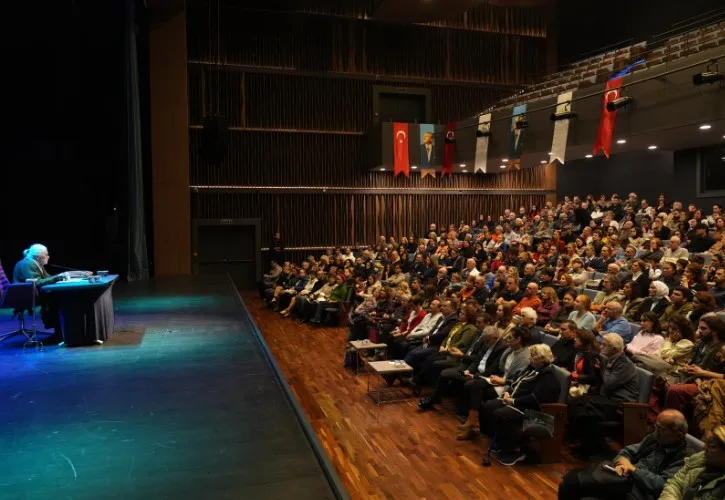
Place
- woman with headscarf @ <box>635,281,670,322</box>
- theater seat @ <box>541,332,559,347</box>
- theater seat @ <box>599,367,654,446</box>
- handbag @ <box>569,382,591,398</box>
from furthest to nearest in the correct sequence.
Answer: woman with headscarf @ <box>635,281,670,322</box>
theater seat @ <box>541,332,559,347</box>
handbag @ <box>569,382,591,398</box>
theater seat @ <box>599,367,654,446</box>

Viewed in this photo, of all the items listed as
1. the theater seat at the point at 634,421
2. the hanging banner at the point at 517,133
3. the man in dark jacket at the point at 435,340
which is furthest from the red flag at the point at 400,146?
the theater seat at the point at 634,421

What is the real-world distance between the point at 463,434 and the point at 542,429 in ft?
2.56

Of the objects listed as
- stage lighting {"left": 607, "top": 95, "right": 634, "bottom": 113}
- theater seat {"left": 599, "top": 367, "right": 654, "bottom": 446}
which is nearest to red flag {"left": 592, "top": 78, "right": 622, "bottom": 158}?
stage lighting {"left": 607, "top": 95, "right": 634, "bottom": 113}

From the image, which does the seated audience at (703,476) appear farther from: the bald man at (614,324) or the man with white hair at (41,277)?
the man with white hair at (41,277)

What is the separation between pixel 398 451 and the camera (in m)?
4.31

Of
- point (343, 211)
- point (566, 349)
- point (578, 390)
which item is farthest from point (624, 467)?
point (343, 211)

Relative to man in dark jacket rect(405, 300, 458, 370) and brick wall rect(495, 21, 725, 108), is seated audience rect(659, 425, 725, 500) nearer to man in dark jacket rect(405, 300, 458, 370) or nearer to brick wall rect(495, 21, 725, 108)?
man in dark jacket rect(405, 300, 458, 370)

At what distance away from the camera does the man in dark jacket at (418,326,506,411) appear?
15.9 ft

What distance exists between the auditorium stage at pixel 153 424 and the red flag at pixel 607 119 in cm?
657

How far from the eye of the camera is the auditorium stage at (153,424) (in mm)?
2557

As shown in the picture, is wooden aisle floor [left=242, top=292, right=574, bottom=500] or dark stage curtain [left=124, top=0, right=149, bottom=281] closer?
wooden aisle floor [left=242, top=292, right=574, bottom=500]

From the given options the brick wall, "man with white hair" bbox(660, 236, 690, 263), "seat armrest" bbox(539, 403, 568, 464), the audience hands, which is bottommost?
"seat armrest" bbox(539, 403, 568, 464)

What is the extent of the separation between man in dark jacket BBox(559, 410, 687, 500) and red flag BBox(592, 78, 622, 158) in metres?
6.94

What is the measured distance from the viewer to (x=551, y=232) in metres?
11.1
